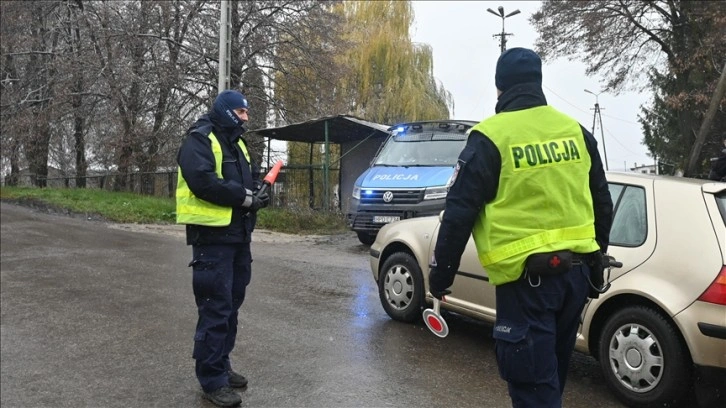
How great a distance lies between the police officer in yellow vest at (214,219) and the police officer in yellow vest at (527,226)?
165 centimetres

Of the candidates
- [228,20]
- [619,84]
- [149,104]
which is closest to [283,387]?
[228,20]

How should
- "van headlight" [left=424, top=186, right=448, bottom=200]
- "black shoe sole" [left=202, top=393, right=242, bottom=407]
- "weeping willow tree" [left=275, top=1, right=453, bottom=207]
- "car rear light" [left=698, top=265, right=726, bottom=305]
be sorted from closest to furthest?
"car rear light" [left=698, top=265, right=726, bottom=305] → "black shoe sole" [left=202, top=393, right=242, bottom=407] → "van headlight" [left=424, top=186, right=448, bottom=200] → "weeping willow tree" [left=275, top=1, right=453, bottom=207]

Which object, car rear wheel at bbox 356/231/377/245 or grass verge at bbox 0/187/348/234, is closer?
car rear wheel at bbox 356/231/377/245

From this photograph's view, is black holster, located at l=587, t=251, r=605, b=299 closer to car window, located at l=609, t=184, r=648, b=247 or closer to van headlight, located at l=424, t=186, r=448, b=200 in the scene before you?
car window, located at l=609, t=184, r=648, b=247

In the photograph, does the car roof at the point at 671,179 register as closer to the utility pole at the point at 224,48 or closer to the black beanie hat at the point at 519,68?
the black beanie hat at the point at 519,68

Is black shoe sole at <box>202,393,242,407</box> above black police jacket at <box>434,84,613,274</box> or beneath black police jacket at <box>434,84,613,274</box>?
beneath

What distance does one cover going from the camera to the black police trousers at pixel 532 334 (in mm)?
2389

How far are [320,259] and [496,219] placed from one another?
24.6 ft

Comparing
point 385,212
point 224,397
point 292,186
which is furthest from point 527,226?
point 292,186

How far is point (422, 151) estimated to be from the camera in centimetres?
1069

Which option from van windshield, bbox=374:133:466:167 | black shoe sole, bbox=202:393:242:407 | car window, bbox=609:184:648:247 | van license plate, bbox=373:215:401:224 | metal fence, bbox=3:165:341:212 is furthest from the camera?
metal fence, bbox=3:165:341:212

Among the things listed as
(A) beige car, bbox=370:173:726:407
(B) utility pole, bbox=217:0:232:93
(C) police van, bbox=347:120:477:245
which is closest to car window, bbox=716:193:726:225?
(A) beige car, bbox=370:173:726:407

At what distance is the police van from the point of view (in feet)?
32.2

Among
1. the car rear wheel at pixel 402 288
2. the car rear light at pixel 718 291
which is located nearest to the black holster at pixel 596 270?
the car rear light at pixel 718 291
